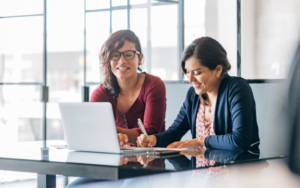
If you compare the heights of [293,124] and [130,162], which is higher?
[293,124]

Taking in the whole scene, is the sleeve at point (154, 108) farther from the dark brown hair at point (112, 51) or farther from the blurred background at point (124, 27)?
the blurred background at point (124, 27)

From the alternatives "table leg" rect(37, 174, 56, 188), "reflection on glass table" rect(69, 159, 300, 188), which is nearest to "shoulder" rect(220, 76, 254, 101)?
"reflection on glass table" rect(69, 159, 300, 188)

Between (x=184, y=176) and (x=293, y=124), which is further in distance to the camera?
(x=184, y=176)

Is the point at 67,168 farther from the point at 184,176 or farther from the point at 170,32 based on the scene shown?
the point at 170,32

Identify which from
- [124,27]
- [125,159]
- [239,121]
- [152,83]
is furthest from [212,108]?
[124,27]

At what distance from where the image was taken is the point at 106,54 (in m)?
1.88

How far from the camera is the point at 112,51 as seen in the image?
186cm

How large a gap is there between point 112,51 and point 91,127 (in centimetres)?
77

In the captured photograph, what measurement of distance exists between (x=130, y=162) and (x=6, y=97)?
340 centimetres

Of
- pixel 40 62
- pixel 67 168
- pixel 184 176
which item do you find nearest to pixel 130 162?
pixel 67 168

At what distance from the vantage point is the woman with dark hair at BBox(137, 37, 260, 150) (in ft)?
4.74

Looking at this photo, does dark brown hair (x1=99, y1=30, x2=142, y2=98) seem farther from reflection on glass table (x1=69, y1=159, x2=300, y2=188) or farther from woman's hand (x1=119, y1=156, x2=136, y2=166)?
woman's hand (x1=119, y1=156, x2=136, y2=166)

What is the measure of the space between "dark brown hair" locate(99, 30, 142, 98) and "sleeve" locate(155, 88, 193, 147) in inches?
17.1

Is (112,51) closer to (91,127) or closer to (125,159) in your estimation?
(91,127)
